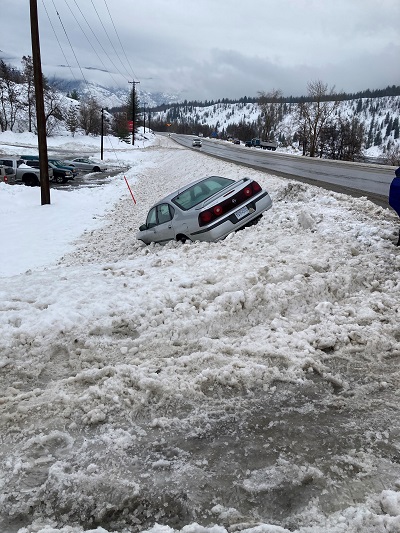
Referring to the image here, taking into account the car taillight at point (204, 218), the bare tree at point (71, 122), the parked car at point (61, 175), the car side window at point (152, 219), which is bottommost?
Answer: the parked car at point (61, 175)

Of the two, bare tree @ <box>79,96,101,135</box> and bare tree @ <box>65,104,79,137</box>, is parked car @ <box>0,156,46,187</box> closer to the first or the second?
bare tree @ <box>65,104,79,137</box>

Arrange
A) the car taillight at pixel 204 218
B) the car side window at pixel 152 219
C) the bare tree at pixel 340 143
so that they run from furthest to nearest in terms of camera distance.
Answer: the bare tree at pixel 340 143, the car side window at pixel 152 219, the car taillight at pixel 204 218

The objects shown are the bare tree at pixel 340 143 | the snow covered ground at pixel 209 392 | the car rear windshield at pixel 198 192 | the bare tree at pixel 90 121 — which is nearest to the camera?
the snow covered ground at pixel 209 392

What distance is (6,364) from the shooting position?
143 inches

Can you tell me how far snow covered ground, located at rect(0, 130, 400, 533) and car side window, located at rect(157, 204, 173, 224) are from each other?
2564 millimetres

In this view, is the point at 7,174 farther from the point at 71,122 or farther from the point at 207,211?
the point at 71,122

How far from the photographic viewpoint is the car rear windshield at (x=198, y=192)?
27.4 ft

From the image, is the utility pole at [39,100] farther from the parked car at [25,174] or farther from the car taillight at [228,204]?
the car taillight at [228,204]

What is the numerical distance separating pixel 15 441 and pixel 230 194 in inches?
247

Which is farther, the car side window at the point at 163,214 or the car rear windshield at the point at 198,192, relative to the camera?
the car side window at the point at 163,214

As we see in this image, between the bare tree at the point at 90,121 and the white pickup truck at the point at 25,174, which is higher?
the bare tree at the point at 90,121

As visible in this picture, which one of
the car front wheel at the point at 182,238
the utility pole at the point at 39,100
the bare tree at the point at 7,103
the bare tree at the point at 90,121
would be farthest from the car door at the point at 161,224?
the bare tree at the point at 90,121

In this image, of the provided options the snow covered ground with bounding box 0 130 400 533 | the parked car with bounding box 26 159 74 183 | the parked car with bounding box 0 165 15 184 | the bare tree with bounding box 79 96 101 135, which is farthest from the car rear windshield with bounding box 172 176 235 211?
the bare tree with bounding box 79 96 101 135

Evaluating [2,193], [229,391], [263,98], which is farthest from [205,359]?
[263,98]
